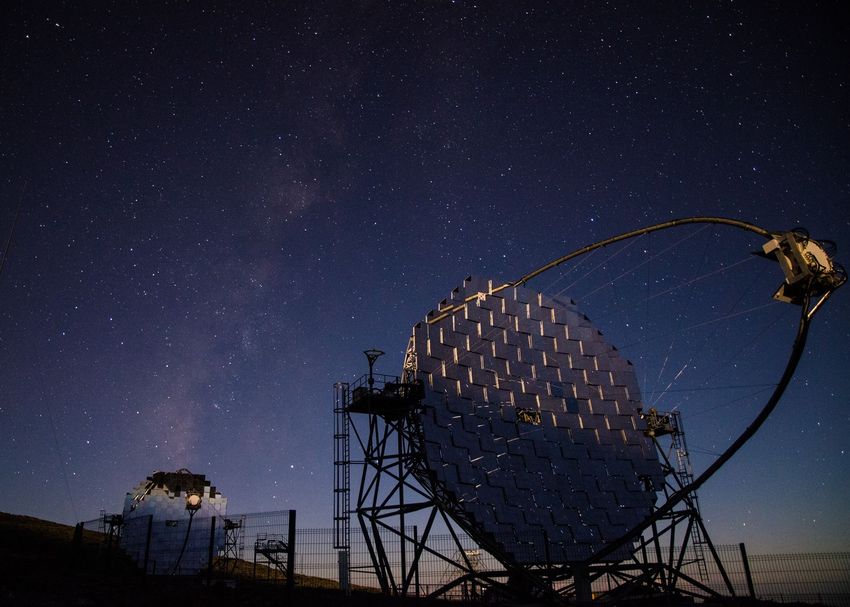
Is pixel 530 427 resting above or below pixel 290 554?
above

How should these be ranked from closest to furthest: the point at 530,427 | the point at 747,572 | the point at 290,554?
the point at 290,554 → the point at 747,572 → the point at 530,427

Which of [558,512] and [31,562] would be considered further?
[558,512]

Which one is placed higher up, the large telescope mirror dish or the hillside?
the large telescope mirror dish

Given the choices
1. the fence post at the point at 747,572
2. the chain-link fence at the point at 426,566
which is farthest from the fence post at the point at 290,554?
the fence post at the point at 747,572

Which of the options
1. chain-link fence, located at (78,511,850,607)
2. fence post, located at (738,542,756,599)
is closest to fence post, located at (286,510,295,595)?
chain-link fence, located at (78,511,850,607)

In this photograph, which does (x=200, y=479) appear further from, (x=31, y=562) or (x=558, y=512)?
(x=558, y=512)

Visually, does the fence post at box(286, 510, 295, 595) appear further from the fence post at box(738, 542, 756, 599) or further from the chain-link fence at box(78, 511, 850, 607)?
the fence post at box(738, 542, 756, 599)

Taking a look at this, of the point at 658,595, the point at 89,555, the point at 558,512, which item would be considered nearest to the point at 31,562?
the point at 89,555

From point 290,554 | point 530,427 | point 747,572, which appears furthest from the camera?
point 530,427

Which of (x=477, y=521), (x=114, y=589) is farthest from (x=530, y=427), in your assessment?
(x=114, y=589)

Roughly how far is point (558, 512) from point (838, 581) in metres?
8.55

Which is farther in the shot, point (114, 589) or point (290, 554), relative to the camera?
point (114, 589)

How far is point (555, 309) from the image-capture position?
26.4 metres

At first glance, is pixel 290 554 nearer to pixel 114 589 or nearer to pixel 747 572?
pixel 114 589
